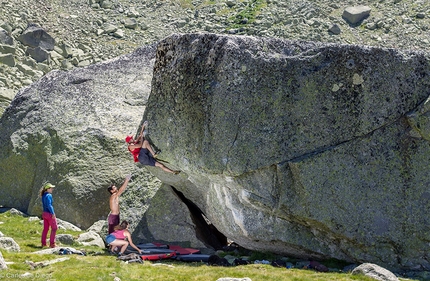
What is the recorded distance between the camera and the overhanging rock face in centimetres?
2178

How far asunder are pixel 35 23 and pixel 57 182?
71.6 meters

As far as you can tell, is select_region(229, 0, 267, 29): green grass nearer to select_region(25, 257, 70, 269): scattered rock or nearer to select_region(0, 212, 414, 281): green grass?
select_region(0, 212, 414, 281): green grass

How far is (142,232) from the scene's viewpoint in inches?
1018

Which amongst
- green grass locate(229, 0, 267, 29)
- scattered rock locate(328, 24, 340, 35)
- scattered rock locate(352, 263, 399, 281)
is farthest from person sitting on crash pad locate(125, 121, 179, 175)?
green grass locate(229, 0, 267, 29)

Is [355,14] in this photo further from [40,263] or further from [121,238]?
[40,263]

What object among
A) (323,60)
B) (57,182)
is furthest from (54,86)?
(323,60)

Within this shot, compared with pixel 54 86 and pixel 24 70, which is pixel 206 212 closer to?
pixel 54 86

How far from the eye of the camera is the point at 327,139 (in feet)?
72.7

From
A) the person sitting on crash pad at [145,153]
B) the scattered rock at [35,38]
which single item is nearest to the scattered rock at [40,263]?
the person sitting on crash pad at [145,153]

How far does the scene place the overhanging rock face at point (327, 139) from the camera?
71.5ft

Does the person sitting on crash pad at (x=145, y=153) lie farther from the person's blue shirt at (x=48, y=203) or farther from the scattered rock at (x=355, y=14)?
the scattered rock at (x=355, y=14)

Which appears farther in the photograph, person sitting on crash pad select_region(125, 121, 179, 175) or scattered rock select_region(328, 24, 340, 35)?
scattered rock select_region(328, 24, 340, 35)

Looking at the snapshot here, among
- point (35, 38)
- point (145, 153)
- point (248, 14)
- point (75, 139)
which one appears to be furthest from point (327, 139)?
point (248, 14)

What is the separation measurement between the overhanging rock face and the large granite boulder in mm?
6473
